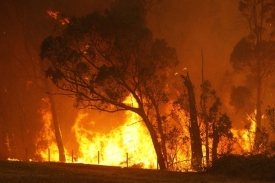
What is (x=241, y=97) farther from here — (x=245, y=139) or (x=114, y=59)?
(x=114, y=59)

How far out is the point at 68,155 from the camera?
46.2 m

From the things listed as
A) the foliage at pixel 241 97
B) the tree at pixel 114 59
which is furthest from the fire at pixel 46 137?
the foliage at pixel 241 97

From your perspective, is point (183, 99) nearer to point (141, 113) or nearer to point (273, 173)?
point (141, 113)

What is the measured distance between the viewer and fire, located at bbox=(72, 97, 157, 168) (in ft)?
131

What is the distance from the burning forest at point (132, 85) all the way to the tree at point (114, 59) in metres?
0.06

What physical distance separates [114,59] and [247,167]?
1348 centimetres

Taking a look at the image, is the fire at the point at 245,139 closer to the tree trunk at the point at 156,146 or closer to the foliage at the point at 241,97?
the foliage at the point at 241,97

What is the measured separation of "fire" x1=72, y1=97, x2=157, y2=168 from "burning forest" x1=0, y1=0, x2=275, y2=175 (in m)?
0.10

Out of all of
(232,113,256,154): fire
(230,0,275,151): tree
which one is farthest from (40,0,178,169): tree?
(230,0,275,151): tree

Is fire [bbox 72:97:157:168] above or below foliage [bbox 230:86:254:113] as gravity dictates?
below

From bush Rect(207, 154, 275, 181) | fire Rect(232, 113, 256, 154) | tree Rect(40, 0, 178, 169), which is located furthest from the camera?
fire Rect(232, 113, 256, 154)

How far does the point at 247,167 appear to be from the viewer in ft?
66.6

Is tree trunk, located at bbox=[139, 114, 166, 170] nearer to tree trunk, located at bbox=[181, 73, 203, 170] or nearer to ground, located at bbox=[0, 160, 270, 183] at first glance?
tree trunk, located at bbox=[181, 73, 203, 170]

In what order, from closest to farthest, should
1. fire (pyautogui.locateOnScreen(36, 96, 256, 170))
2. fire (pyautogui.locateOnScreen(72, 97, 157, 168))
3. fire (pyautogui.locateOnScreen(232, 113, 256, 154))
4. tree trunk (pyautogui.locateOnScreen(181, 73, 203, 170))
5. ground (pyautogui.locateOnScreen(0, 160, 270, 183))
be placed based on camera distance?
ground (pyautogui.locateOnScreen(0, 160, 270, 183)) → tree trunk (pyautogui.locateOnScreen(181, 73, 203, 170)) → fire (pyautogui.locateOnScreen(232, 113, 256, 154)) → fire (pyautogui.locateOnScreen(36, 96, 256, 170)) → fire (pyautogui.locateOnScreen(72, 97, 157, 168))
